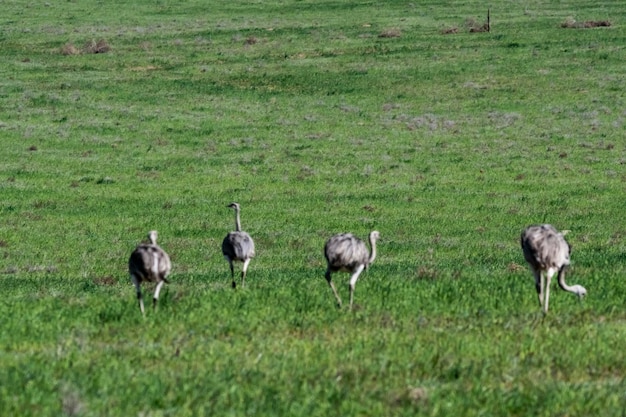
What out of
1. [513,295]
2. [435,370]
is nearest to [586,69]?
[513,295]

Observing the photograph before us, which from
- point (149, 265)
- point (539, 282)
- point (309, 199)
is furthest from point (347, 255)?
point (309, 199)

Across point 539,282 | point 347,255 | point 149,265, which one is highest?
point 149,265

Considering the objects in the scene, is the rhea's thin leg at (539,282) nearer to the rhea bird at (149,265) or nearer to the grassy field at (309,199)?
the grassy field at (309,199)

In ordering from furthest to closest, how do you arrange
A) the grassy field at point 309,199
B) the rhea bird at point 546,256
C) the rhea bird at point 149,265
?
the rhea bird at point 546,256, the rhea bird at point 149,265, the grassy field at point 309,199

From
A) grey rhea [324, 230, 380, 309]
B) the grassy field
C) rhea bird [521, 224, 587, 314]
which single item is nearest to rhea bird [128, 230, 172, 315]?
the grassy field

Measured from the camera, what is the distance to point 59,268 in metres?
25.6

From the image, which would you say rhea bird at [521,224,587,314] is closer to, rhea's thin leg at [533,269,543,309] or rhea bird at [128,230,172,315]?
rhea's thin leg at [533,269,543,309]

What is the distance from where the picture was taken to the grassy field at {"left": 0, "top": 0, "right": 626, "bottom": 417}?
10.8 metres

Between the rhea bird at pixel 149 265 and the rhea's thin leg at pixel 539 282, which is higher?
the rhea bird at pixel 149 265

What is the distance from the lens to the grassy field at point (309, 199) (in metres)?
10.8

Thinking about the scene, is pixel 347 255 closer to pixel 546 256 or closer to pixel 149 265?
pixel 546 256

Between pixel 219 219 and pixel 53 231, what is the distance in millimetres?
4813

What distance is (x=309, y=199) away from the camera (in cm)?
3494

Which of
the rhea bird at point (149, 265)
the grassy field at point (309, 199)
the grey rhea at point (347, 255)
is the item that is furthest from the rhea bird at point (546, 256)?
the rhea bird at point (149, 265)
